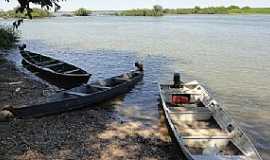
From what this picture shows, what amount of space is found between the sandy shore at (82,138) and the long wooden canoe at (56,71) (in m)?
3.21

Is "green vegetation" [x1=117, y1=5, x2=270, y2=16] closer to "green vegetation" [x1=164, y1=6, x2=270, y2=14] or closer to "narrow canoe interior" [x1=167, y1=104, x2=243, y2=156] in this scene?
"green vegetation" [x1=164, y1=6, x2=270, y2=14]

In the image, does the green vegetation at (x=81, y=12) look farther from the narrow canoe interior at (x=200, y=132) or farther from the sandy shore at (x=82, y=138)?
the narrow canoe interior at (x=200, y=132)

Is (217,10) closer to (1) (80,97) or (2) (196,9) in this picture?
(2) (196,9)

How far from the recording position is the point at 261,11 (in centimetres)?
14700

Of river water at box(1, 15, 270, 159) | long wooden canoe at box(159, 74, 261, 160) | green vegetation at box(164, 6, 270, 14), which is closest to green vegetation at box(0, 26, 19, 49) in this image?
river water at box(1, 15, 270, 159)

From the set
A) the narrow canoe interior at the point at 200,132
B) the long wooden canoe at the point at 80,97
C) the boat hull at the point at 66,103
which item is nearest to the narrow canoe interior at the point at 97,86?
the long wooden canoe at the point at 80,97

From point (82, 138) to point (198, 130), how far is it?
13.0 feet

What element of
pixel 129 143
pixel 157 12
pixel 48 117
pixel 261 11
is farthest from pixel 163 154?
pixel 261 11

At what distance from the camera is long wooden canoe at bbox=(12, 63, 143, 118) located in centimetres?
1467

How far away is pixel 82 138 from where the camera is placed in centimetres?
1326

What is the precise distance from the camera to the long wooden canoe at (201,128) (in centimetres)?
1111

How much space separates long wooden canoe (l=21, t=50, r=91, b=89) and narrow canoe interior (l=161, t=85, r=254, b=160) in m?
4.62

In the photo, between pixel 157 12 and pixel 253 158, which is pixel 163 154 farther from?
pixel 157 12

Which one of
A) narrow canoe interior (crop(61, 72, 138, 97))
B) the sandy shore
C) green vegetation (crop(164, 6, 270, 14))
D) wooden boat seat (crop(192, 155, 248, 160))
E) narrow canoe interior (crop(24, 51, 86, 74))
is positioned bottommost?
green vegetation (crop(164, 6, 270, 14))
